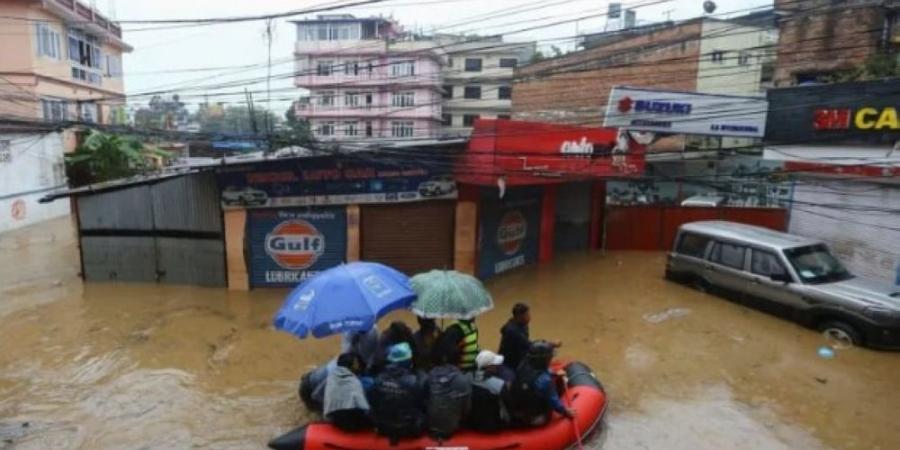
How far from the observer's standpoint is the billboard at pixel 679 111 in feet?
50.5

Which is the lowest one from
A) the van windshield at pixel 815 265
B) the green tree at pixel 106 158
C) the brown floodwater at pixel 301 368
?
the brown floodwater at pixel 301 368

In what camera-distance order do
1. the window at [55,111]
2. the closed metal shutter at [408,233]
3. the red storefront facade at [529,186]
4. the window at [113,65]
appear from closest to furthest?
the red storefront facade at [529,186]
the closed metal shutter at [408,233]
the window at [55,111]
the window at [113,65]

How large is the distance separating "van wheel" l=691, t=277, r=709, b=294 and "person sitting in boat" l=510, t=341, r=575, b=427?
764 centimetres

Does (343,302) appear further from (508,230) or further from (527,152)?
(508,230)

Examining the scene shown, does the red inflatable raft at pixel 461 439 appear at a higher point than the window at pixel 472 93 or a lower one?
lower

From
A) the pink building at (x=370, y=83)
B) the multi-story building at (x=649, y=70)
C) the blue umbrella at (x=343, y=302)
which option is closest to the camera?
the blue umbrella at (x=343, y=302)

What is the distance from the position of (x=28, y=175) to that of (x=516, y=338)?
75.6 ft

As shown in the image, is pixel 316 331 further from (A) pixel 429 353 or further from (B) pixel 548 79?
(B) pixel 548 79

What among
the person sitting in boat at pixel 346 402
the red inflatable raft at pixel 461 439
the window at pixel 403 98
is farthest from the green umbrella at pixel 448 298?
the window at pixel 403 98

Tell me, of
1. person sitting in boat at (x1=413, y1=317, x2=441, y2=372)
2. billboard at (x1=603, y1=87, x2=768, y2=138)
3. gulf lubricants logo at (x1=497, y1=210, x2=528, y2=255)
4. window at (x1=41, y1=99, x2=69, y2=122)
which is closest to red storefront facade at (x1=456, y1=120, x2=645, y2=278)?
gulf lubricants logo at (x1=497, y1=210, x2=528, y2=255)

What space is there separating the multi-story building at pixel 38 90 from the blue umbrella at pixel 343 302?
1739cm

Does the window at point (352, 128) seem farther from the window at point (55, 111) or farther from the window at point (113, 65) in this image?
the window at point (55, 111)

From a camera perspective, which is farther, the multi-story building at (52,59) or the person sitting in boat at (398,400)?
the multi-story building at (52,59)

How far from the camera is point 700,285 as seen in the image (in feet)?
43.1
